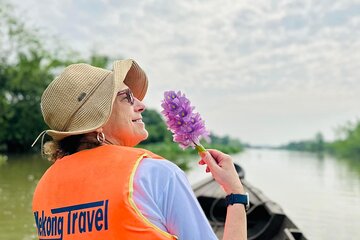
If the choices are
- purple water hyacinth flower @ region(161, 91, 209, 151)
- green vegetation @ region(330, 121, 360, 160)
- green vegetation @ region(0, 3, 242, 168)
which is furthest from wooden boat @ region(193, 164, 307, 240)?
green vegetation @ region(330, 121, 360, 160)

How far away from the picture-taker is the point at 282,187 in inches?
616

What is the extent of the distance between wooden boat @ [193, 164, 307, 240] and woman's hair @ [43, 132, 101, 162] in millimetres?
3351

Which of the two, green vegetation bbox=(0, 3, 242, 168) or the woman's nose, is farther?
green vegetation bbox=(0, 3, 242, 168)

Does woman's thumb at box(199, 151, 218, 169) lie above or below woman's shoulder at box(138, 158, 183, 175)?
below

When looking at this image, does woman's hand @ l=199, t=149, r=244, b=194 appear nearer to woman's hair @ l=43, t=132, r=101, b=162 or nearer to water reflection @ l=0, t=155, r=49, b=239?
woman's hair @ l=43, t=132, r=101, b=162

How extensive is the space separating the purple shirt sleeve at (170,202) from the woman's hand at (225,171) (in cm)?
17

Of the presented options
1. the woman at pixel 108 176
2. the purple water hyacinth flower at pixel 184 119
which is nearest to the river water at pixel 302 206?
the purple water hyacinth flower at pixel 184 119

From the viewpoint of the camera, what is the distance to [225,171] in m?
1.30

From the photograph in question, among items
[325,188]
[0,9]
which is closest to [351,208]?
[325,188]

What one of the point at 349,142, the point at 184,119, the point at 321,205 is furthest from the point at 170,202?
the point at 349,142

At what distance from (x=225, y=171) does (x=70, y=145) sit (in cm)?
46

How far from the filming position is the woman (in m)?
1.13

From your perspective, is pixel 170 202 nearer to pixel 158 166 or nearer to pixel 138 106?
pixel 158 166

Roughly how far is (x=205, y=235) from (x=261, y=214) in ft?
15.9
